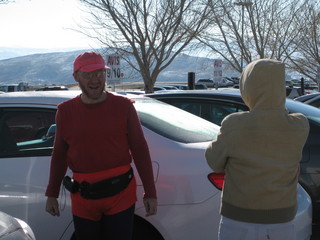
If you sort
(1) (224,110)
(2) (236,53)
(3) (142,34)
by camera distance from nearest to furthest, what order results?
(1) (224,110) → (3) (142,34) → (2) (236,53)

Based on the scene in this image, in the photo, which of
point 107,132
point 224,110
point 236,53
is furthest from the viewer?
point 236,53

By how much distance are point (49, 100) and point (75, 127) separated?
0.88m

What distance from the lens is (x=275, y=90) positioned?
2307 mm

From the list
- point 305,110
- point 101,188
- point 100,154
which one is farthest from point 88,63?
point 305,110

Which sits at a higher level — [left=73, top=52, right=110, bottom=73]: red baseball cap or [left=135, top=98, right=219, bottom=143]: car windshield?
[left=73, top=52, right=110, bottom=73]: red baseball cap

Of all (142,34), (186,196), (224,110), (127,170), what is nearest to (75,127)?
(127,170)

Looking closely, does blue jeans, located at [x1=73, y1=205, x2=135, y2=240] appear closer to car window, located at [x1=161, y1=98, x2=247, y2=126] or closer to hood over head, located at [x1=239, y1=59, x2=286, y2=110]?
hood over head, located at [x1=239, y1=59, x2=286, y2=110]

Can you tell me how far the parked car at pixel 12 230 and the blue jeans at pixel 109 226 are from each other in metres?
0.31

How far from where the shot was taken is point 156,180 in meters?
3.10

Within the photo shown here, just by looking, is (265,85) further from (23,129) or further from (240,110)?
(240,110)

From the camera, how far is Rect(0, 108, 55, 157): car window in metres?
3.46

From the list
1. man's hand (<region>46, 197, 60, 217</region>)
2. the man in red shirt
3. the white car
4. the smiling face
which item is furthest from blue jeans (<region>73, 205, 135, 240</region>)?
the smiling face

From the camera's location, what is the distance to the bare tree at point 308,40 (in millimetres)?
21297

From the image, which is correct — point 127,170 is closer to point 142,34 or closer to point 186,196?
point 186,196
